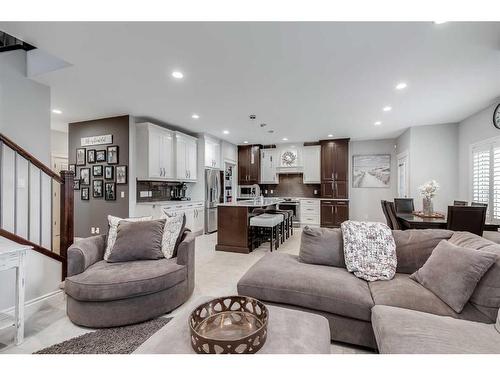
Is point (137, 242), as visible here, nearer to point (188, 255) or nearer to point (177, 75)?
point (188, 255)

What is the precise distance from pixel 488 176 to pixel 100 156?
715cm

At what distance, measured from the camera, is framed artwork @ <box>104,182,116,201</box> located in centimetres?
466

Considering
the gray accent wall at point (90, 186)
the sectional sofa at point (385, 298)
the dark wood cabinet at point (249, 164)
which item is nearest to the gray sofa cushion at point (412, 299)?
the sectional sofa at point (385, 298)

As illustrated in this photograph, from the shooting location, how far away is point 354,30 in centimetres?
203

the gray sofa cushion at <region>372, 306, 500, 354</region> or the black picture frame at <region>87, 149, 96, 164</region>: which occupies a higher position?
the black picture frame at <region>87, 149, 96, 164</region>

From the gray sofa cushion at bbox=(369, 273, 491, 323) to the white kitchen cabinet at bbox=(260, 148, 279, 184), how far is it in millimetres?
6073

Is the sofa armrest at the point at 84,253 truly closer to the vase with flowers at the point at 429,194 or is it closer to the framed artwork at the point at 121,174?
the framed artwork at the point at 121,174

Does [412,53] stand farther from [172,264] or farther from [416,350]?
[172,264]

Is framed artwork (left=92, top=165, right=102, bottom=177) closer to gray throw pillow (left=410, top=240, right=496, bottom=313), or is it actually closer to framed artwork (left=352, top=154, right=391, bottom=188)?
gray throw pillow (left=410, top=240, right=496, bottom=313)

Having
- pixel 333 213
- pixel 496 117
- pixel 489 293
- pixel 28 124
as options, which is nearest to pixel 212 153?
pixel 333 213

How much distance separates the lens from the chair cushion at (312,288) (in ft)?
5.37

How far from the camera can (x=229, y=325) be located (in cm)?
124

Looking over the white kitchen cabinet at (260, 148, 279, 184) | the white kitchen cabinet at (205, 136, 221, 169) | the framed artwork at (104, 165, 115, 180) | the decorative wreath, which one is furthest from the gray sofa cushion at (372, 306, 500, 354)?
the white kitchen cabinet at (260, 148, 279, 184)

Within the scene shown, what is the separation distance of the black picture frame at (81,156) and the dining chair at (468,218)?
6.38m
